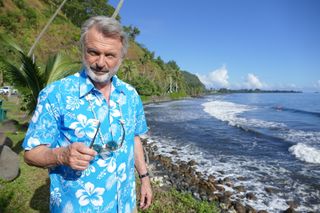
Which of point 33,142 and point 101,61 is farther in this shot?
point 101,61

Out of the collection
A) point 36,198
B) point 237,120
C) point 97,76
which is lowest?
point 237,120

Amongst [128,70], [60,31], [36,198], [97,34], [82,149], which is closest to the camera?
[82,149]

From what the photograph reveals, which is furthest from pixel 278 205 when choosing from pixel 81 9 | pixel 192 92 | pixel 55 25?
pixel 192 92

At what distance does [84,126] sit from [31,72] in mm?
7223

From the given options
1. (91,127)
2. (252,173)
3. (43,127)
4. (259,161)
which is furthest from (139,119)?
(259,161)

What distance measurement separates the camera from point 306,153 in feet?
53.8

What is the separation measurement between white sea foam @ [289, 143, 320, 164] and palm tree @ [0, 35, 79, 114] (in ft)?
41.1

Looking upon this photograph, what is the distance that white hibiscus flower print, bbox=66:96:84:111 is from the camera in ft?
6.46

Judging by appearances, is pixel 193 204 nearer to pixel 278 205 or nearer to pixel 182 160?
pixel 278 205

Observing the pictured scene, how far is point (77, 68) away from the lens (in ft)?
29.9

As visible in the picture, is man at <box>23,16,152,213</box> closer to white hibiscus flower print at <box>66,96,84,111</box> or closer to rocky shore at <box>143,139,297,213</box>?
white hibiscus flower print at <box>66,96,84,111</box>

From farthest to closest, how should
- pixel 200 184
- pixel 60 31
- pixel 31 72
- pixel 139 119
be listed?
pixel 60 31 < pixel 200 184 < pixel 31 72 < pixel 139 119

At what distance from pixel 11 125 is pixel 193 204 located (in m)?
8.40

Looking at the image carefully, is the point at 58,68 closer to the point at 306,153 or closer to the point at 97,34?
the point at 97,34
